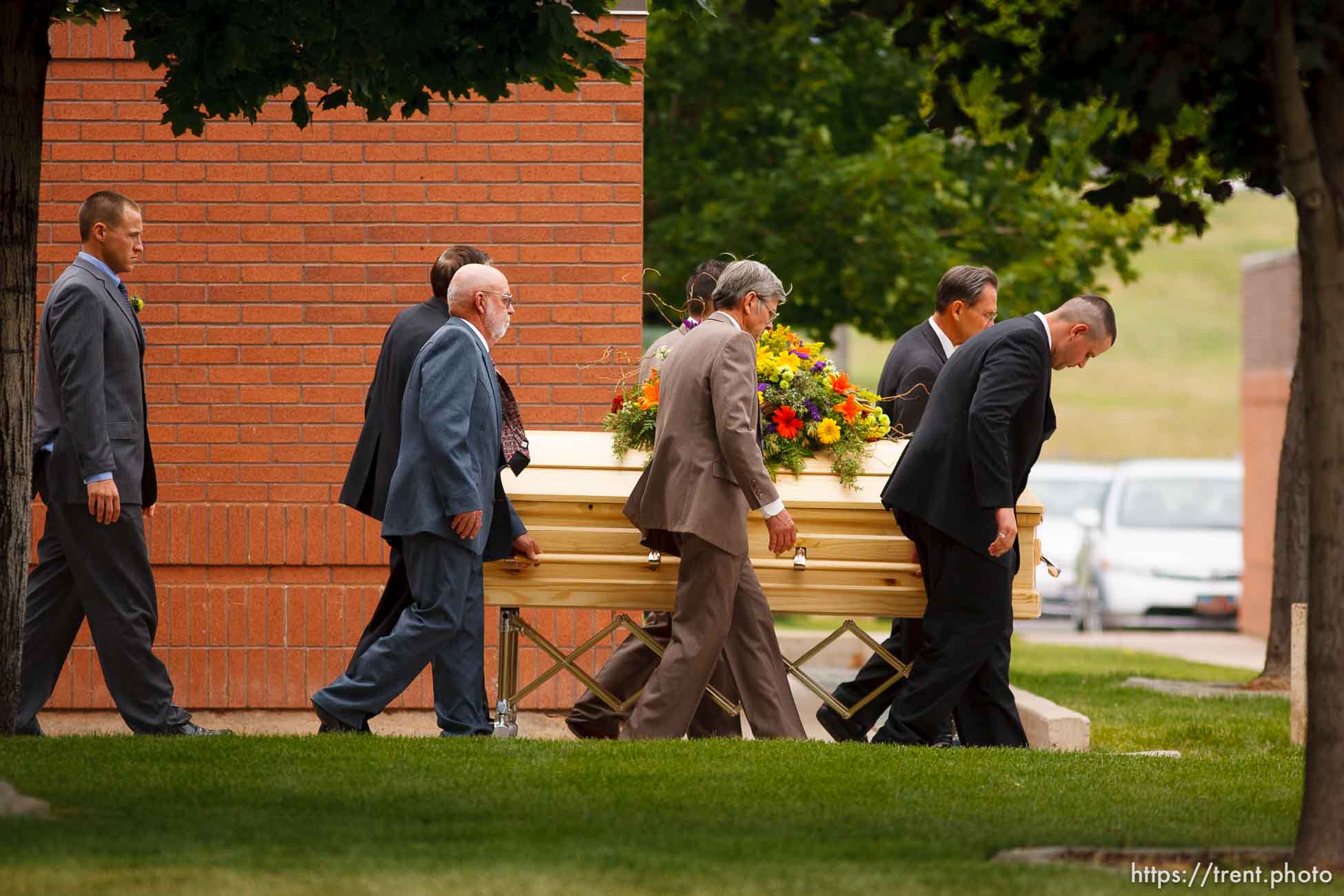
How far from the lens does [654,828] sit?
5.16 meters

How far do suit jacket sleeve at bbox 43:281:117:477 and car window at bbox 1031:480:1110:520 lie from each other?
17605 mm

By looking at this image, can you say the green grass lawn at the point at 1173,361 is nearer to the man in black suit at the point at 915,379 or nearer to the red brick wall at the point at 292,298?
the red brick wall at the point at 292,298

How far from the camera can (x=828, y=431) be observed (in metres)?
7.51

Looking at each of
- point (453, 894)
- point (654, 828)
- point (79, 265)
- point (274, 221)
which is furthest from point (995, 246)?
point (453, 894)

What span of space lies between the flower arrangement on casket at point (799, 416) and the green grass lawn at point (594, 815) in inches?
50.5

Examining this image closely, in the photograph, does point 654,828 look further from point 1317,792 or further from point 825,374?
point 825,374

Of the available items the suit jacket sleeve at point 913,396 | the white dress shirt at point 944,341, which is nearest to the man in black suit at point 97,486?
the suit jacket sleeve at point 913,396

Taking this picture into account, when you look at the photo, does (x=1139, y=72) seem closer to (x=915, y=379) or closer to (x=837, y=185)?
(x=915, y=379)

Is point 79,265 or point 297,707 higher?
point 79,265

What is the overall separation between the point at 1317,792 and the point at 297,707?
527cm

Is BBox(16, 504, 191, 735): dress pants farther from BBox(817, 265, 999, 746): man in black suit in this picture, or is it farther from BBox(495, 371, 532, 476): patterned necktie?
BBox(817, 265, 999, 746): man in black suit

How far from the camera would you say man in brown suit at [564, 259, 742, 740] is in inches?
308

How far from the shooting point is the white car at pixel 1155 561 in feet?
66.7

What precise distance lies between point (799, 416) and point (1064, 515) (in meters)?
16.2
